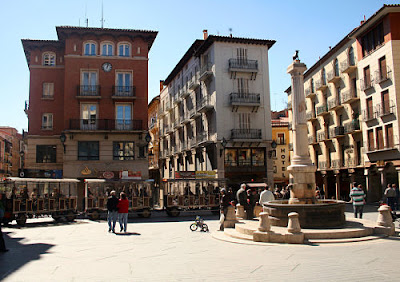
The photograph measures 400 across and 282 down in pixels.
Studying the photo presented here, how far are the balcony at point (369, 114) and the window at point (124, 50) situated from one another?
22.2m

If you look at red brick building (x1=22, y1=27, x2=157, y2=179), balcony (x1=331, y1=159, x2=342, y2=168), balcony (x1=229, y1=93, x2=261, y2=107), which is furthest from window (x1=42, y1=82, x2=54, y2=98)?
balcony (x1=331, y1=159, x2=342, y2=168)

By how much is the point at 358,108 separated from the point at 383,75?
236 inches

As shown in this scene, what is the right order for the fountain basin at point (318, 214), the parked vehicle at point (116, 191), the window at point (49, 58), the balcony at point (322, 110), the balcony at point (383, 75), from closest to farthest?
1. the fountain basin at point (318, 214)
2. the parked vehicle at point (116, 191)
3. the balcony at point (383, 75)
4. the window at point (49, 58)
5. the balcony at point (322, 110)

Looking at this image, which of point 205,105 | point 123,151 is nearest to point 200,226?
point 123,151

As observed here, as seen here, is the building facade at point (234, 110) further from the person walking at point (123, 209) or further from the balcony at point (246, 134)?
the person walking at point (123, 209)

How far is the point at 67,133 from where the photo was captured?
31.5 m

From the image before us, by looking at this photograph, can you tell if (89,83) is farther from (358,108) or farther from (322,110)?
(322,110)

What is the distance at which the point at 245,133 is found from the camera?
124 ft

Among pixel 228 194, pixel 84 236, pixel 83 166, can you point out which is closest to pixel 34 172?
pixel 83 166

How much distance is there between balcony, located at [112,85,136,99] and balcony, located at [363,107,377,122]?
21.0 meters

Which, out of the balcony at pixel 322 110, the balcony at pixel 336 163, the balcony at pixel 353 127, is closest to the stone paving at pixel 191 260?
the balcony at pixel 353 127

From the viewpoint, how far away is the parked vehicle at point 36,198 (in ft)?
64.3

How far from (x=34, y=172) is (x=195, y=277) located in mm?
27738

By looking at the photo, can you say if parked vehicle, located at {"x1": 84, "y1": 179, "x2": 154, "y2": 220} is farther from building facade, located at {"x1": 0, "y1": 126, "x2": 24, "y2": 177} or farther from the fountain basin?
building facade, located at {"x1": 0, "y1": 126, "x2": 24, "y2": 177}
